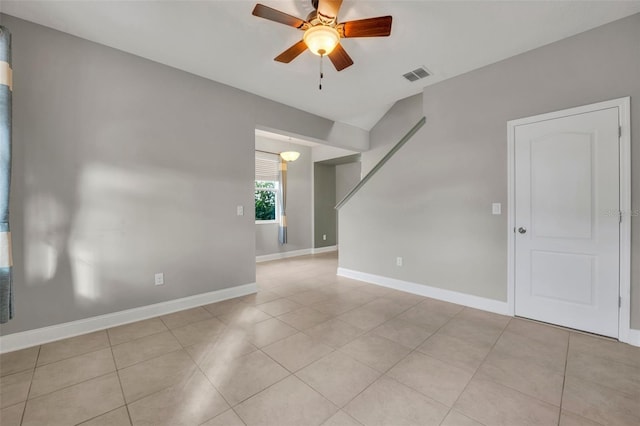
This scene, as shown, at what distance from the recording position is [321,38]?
2025 mm

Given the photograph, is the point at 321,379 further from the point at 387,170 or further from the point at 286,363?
the point at 387,170

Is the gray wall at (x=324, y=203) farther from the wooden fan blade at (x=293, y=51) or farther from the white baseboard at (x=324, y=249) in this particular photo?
the wooden fan blade at (x=293, y=51)

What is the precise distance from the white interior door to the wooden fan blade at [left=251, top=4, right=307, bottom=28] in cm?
251

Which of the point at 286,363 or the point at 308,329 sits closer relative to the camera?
the point at 286,363

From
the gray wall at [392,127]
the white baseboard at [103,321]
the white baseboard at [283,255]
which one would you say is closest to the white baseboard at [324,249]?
the white baseboard at [283,255]

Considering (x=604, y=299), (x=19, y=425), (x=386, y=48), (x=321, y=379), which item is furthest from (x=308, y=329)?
(x=386, y=48)

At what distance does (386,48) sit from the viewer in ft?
8.79

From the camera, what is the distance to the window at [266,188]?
238 inches

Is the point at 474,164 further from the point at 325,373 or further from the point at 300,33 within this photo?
the point at 325,373

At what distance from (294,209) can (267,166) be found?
1.25 metres

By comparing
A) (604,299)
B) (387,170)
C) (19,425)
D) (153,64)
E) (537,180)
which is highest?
(153,64)

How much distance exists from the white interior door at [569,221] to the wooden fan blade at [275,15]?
251 cm

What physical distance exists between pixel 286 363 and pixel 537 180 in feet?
9.81

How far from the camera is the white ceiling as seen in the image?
7.00 feet
